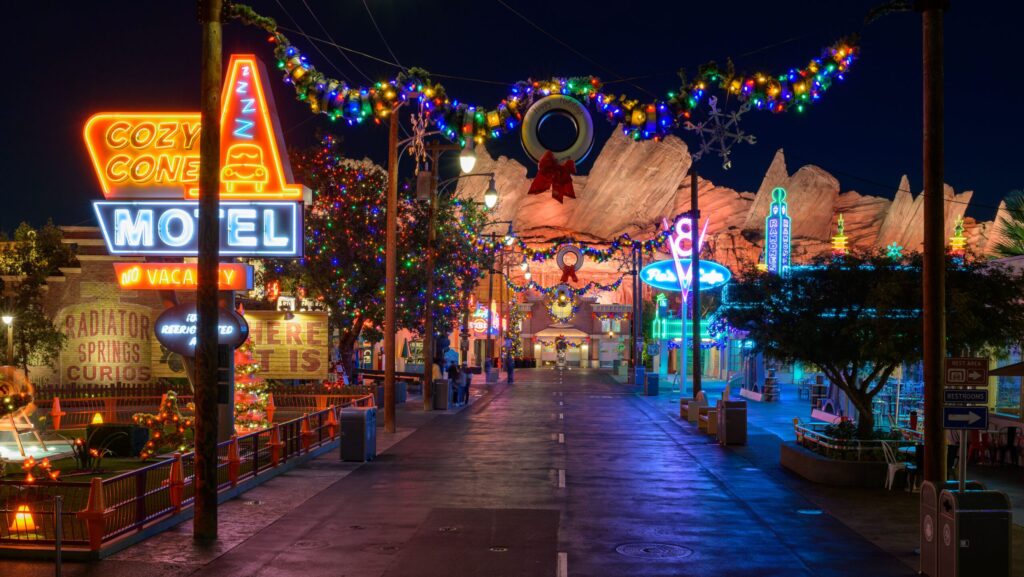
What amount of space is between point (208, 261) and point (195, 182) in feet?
29.0

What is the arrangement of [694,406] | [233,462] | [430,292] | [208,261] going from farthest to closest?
1. [430,292]
2. [694,406]
3. [233,462]
4. [208,261]

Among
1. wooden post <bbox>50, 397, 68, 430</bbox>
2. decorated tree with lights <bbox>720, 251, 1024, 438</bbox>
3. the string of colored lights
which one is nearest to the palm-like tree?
decorated tree with lights <bbox>720, 251, 1024, 438</bbox>

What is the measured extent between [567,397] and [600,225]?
122m

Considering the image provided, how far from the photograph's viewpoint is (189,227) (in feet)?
68.6

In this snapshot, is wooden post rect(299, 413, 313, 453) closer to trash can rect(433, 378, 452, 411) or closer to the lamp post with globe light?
trash can rect(433, 378, 452, 411)

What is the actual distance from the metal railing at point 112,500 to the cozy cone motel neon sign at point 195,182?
423 centimetres

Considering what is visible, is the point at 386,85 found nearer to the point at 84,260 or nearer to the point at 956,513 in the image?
the point at 956,513

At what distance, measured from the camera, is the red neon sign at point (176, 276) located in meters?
20.7

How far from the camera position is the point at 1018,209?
25.8 meters

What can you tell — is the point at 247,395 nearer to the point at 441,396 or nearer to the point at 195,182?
the point at 195,182

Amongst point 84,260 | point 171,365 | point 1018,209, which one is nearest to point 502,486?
point 1018,209

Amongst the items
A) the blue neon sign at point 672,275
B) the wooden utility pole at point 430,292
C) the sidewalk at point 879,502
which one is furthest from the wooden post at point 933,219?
the blue neon sign at point 672,275

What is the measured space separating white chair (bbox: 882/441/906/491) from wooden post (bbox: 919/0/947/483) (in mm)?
5762

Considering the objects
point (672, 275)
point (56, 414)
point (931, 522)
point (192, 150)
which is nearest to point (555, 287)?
point (672, 275)
